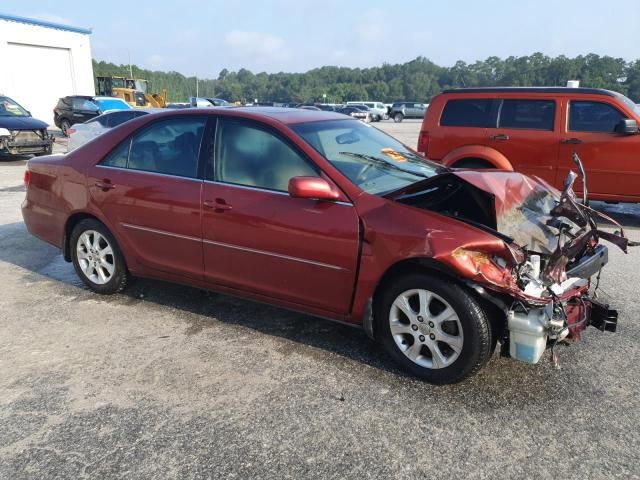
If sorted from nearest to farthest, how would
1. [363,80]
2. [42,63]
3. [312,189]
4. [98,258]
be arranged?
[312,189]
[98,258]
[42,63]
[363,80]

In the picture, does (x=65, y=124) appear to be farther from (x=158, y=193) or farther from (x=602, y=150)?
(x=602, y=150)

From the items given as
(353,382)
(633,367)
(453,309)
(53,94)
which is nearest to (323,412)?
(353,382)

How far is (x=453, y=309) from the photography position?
3053mm

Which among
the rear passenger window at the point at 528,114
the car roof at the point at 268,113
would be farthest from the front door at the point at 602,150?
the car roof at the point at 268,113

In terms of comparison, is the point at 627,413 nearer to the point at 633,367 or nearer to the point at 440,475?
the point at 633,367

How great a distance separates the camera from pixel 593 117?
740 cm

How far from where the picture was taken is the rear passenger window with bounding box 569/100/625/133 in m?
7.30

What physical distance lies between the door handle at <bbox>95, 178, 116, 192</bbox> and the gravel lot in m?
1.02

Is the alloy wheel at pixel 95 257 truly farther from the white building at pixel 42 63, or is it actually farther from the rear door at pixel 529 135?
the white building at pixel 42 63

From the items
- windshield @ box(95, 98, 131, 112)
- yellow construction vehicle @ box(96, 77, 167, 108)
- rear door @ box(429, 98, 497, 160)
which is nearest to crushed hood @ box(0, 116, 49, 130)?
windshield @ box(95, 98, 131, 112)

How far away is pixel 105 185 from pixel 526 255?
331cm

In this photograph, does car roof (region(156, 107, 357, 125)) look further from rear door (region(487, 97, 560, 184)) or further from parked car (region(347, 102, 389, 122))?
parked car (region(347, 102, 389, 122))

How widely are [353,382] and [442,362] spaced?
550 millimetres

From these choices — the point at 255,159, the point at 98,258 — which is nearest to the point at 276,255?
the point at 255,159
